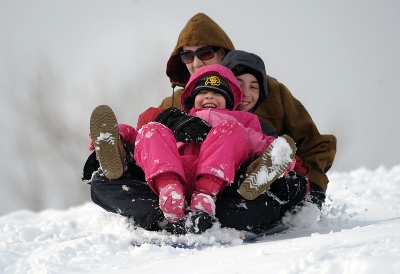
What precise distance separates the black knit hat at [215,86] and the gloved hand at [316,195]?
79cm

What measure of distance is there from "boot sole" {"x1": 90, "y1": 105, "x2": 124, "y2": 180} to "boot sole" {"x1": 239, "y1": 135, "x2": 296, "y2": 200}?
2.30ft

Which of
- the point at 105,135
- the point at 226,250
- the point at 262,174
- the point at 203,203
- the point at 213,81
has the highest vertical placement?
the point at 213,81

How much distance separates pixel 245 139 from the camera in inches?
124

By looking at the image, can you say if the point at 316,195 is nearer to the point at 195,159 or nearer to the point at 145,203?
the point at 195,159

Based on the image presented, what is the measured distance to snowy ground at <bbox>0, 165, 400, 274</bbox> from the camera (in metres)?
1.71

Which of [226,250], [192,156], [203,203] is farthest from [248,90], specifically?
[226,250]

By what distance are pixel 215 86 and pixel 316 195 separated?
1021mm

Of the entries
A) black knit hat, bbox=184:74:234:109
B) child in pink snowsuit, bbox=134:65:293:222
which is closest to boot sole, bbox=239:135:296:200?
child in pink snowsuit, bbox=134:65:293:222

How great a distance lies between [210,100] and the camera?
3.70 m

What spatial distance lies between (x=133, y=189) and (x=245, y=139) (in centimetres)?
68

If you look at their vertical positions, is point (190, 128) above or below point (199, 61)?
below

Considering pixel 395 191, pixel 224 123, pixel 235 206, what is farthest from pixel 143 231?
pixel 395 191

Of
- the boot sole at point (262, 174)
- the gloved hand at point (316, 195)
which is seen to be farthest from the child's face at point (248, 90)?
the boot sole at point (262, 174)

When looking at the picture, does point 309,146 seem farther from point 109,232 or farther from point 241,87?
point 109,232
